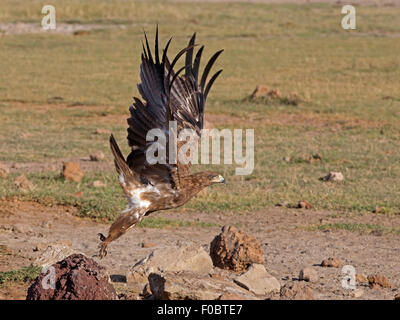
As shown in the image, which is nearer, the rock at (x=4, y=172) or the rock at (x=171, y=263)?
the rock at (x=171, y=263)

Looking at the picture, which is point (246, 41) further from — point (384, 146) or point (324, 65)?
point (384, 146)

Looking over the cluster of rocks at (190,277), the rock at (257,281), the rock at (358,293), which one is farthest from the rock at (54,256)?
the rock at (358,293)

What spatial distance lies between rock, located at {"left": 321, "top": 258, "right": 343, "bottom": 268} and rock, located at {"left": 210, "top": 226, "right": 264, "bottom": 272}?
2.19 ft

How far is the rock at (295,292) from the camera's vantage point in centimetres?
648

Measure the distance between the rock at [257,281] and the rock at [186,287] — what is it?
27.0 inches

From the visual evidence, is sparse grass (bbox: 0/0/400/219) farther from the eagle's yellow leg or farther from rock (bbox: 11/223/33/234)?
the eagle's yellow leg

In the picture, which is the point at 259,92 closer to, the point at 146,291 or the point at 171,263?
the point at 171,263

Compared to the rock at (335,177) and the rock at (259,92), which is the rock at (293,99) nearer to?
the rock at (259,92)

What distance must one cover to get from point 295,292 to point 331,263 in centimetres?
173

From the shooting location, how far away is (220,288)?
20.1 ft

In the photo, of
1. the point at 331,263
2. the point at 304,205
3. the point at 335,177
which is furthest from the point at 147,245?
the point at 335,177

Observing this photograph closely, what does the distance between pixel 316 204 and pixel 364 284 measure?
11.6 feet

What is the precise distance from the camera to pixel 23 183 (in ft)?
36.8
